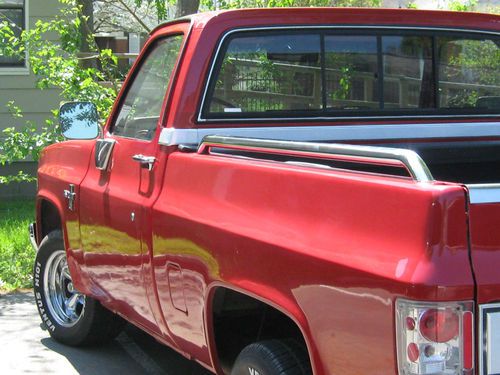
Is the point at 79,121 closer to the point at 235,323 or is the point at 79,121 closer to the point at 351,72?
the point at 351,72

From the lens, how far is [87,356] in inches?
204

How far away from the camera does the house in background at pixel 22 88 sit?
11.3m

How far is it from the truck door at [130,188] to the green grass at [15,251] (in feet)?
9.63

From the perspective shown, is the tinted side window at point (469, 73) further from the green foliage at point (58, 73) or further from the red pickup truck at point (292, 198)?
the green foliage at point (58, 73)

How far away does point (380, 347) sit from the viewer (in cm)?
230

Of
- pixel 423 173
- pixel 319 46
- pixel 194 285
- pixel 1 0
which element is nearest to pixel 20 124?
pixel 1 0

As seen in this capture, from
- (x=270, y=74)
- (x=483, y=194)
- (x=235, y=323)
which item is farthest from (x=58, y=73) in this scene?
(x=483, y=194)

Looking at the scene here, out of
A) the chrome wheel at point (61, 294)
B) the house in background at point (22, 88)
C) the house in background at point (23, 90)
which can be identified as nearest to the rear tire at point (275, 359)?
the chrome wheel at point (61, 294)

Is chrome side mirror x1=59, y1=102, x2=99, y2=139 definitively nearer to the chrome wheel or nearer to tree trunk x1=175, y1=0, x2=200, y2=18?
the chrome wheel

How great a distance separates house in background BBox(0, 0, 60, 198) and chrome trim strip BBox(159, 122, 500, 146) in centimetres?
807

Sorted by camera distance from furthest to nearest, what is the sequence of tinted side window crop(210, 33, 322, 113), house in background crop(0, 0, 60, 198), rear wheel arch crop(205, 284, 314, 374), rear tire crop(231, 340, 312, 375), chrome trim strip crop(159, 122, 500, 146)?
house in background crop(0, 0, 60, 198), tinted side window crop(210, 33, 322, 113), chrome trim strip crop(159, 122, 500, 146), rear wheel arch crop(205, 284, 314, 374), rear tire crop(231, 340, 312, 375)

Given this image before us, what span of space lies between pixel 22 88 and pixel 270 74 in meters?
8.03

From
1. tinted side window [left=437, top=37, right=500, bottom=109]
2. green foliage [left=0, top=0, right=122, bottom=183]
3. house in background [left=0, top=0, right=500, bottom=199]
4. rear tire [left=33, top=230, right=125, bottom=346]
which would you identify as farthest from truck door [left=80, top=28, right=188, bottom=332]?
house in background [left=0, top=0, right=500, bottom=199]

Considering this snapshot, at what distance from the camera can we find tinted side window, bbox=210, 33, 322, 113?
3.99m
